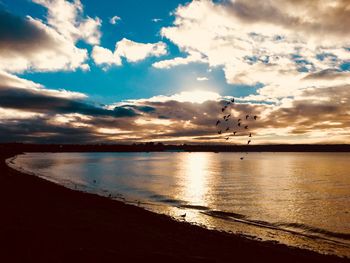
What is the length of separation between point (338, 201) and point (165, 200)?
2700 cm

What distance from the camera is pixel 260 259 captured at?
18609mm

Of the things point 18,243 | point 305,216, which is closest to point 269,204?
point 305,216

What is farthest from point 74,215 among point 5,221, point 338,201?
point 338,201

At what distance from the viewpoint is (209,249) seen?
64.6 ft

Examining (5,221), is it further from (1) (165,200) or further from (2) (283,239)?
(1) (165,200)

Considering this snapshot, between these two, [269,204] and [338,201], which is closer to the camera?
[269,204]

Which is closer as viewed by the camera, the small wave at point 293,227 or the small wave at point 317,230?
the small wave at point 293,227

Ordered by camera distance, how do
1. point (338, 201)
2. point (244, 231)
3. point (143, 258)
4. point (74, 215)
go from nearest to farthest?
point (143, 258)
point (74, 215)
point (244, 231)
point (338, 201)

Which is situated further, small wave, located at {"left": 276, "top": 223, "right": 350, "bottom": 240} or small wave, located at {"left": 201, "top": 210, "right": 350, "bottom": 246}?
small wave, located at {"left": 276, "top": 223, "right": 350, "bottom": 240}

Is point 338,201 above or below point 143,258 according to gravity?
below

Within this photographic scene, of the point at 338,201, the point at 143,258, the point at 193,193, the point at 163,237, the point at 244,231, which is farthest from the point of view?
the point at 193,193

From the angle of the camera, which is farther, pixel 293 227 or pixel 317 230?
pixel 293 227

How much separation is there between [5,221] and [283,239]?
21284 mm

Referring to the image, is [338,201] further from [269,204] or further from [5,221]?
[5,221]
